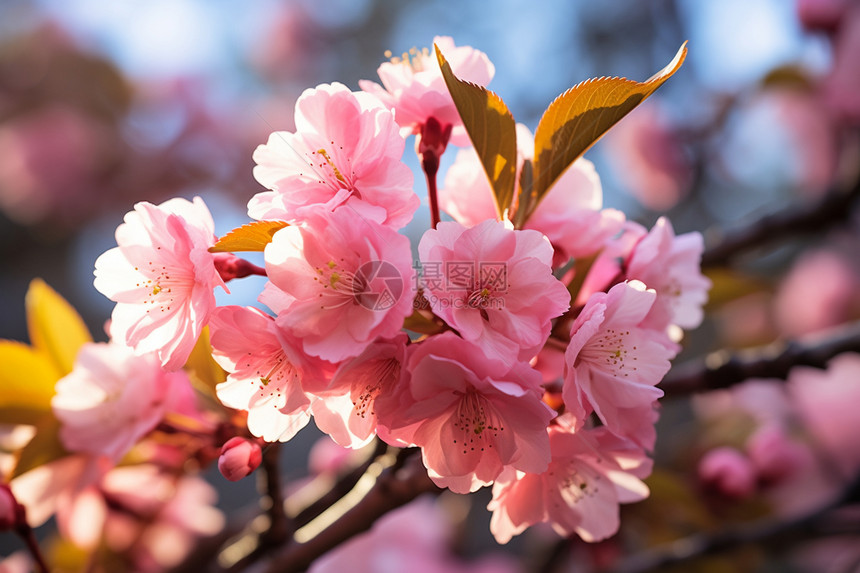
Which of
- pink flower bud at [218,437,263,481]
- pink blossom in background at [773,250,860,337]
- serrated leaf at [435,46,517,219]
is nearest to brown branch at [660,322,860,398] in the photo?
serrated leaf at [435,46,517,219]

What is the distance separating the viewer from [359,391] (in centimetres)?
48

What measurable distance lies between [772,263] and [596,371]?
6.16 ft

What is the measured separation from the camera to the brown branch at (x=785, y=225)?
3.38 ft

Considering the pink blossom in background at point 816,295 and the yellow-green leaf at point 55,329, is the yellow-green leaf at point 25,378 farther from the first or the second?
the pink blossom in background at point 816,295

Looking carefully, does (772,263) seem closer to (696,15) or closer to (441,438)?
(696,15)

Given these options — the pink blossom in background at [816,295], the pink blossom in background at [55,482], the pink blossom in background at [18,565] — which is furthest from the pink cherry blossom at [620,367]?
the pink blossom in background at [816,295]

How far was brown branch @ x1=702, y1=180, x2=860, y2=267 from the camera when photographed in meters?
1.03

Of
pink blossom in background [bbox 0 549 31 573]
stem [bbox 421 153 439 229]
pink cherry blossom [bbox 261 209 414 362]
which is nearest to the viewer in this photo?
pink cherry blossom [bbox 261 209 414 362]

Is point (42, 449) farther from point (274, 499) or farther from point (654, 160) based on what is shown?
point (654, 160)

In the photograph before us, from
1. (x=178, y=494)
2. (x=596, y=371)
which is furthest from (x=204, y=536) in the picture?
(x=596, y=371)

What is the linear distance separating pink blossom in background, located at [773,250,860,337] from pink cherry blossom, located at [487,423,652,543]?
1399mm

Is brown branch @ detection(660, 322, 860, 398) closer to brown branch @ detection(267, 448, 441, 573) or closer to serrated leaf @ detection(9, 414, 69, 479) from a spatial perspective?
brown branch @ detection(267, 448, 441, 573)

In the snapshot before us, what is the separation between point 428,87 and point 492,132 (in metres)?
0.07

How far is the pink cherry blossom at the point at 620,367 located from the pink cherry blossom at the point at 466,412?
0.04m
